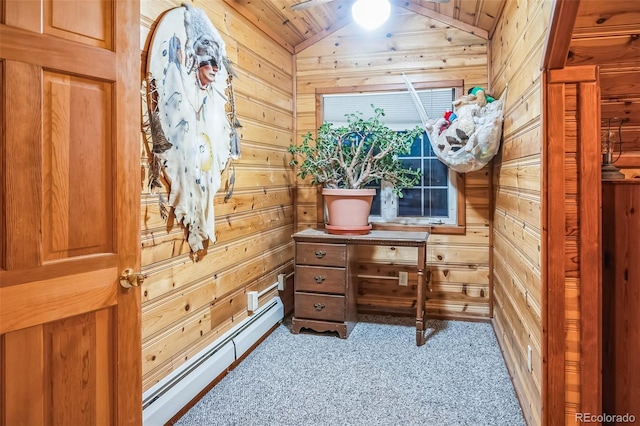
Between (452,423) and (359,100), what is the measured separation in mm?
2723

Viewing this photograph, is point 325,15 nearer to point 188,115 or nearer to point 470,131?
point 470,131

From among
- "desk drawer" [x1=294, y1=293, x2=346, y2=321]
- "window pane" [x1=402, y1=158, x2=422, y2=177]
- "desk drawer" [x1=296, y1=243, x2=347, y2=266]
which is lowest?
"desk drawer" [x1=294, y1=293, x2=346, y2=321]

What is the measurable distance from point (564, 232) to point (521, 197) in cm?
58

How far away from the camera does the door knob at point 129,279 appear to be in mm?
1503

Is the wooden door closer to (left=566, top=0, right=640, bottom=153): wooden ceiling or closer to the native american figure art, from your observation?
the native american figure art

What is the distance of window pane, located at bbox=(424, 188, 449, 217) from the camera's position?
12.3 ft

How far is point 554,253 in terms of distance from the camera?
70.1 inches

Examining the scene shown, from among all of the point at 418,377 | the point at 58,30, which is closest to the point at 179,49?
the point at 58,30

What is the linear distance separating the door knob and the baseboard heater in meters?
0.72

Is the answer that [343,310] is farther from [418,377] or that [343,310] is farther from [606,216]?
[606,216]

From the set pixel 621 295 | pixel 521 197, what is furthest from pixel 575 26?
pixel 621 295

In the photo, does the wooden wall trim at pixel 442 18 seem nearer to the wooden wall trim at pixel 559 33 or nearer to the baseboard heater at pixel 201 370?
the wooden wall trim at pixel 559 33

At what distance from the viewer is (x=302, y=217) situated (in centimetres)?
400

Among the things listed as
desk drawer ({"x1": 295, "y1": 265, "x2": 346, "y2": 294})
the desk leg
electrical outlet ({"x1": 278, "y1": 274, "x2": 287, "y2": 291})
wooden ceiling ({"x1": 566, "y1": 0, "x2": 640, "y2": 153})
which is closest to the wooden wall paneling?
wooden ceiling ({"x1": 566, "y1": 0, "x2": 640, "y2": 153})
